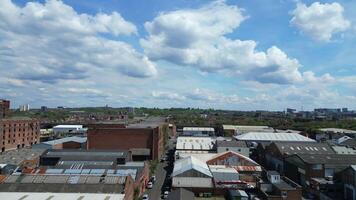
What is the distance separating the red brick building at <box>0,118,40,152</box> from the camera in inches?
2889

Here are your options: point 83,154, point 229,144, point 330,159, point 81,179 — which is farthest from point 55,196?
point 229,144

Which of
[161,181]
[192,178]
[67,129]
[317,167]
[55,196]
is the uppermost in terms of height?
[67,129]

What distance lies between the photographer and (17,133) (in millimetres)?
79250

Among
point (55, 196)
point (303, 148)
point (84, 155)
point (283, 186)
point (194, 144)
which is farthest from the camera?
point (194, 144)

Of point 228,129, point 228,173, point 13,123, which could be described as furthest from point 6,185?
point 228,129

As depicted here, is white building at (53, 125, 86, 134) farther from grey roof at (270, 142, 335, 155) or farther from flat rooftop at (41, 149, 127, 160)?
grey roof at (270, 142, 335, 155)

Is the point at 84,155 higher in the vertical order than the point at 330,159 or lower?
lower

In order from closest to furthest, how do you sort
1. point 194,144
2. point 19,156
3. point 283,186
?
point 283,186 → point 19,156 → point 194,144

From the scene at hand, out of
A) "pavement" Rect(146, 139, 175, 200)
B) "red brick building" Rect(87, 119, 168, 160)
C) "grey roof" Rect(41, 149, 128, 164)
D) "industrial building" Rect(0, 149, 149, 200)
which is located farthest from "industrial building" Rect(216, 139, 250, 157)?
"industrial building" Rect(0, 149, 149, 200)

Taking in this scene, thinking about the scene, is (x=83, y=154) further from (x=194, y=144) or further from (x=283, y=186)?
(x=283, y=186)

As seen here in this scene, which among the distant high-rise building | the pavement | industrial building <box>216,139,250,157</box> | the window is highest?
the distant high-rise building

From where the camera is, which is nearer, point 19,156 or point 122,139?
point 19,156

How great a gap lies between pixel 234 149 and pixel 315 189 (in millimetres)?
21877

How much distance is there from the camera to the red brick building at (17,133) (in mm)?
73375
